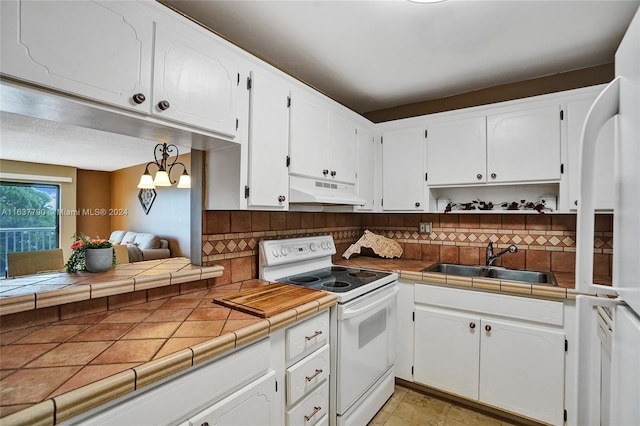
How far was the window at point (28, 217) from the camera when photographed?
1.18 meters

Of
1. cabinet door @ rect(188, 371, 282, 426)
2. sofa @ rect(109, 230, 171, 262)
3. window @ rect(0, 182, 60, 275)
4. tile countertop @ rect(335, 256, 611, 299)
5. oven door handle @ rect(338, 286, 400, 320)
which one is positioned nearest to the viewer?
cabinet door @ rect(188, 371, 282, 426)

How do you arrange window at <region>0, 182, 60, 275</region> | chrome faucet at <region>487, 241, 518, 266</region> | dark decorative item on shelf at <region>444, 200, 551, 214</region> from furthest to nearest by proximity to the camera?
chrome faucet at <region>487, 241, 518, 266</region> → dark decorative item on shelf at <region>444, 200, 551, 214</region> → window at <region>0, 182, 60, 275</region>

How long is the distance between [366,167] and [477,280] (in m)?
1.22

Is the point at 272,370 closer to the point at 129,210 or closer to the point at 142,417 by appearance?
the point at 142,417

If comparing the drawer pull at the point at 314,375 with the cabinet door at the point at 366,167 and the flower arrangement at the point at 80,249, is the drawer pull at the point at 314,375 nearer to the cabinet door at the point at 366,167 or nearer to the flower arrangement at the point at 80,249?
the flower arrangement at the point at 80,249

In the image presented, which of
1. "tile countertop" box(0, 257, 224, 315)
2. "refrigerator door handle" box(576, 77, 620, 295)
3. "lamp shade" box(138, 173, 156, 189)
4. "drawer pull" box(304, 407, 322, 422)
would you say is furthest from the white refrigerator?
"lamp shade" box(138, 173, 156, 189)

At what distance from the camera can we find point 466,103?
8.75 ft

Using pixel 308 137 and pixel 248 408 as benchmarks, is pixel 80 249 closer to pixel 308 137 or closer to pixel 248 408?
pixel 248 408

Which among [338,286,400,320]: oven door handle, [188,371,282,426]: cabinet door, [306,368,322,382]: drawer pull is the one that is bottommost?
[306,368,322,382]: drawer pull

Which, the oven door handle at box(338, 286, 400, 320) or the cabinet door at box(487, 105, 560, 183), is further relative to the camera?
the cabinet door at box(487, 105, 560, 183)

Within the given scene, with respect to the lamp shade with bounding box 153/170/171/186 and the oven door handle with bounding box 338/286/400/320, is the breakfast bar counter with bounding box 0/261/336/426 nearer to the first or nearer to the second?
the oven door handle with bounding box 338/286/400/320

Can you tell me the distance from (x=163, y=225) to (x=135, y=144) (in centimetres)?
46

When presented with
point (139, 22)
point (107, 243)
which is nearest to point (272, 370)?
point (107, 243)

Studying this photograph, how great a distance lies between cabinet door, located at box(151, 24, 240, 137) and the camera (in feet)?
4.07
